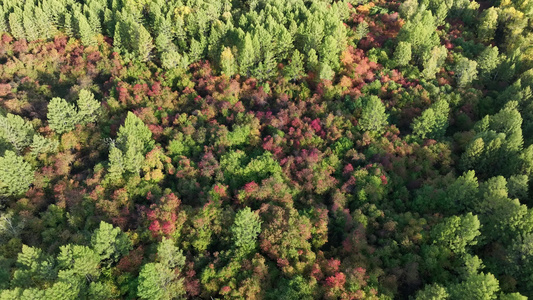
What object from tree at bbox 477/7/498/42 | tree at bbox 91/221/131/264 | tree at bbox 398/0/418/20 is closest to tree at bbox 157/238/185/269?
tree at bbox 91/221/131/264

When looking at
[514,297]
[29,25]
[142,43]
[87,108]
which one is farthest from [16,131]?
[514,297]

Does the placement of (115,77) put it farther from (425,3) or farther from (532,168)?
(425,3)

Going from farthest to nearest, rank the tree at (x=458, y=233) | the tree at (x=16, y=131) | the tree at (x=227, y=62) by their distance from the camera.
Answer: the tree at (x=227, y=62) → the tree at (x=16, y=131) → the tree at (x=458, y=233)

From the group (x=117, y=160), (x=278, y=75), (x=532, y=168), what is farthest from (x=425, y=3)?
(x=117, y=160)

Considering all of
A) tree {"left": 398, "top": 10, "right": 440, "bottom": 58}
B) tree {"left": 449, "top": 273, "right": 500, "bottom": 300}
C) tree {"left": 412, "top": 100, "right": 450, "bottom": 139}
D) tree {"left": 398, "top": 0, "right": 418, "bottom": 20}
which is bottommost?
tree {"left": 449, "top": 273, "right": 500, "bottom": 300}

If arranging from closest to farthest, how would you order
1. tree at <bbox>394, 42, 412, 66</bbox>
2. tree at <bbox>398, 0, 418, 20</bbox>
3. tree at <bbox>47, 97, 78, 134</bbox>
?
tree at <bbox>47, 97, 78, 134</bbox>, tree at <bbox>394, 42, 412, 66</bbox>, tree at <bbox>398, 0, 418, 20</bbox>

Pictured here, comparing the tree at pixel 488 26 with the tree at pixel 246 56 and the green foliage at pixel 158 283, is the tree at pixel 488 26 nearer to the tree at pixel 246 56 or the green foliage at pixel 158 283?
the tree at pixel 246 56

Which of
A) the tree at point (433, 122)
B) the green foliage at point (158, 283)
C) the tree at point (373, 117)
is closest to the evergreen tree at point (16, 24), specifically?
the green foliage at point (158, 283)

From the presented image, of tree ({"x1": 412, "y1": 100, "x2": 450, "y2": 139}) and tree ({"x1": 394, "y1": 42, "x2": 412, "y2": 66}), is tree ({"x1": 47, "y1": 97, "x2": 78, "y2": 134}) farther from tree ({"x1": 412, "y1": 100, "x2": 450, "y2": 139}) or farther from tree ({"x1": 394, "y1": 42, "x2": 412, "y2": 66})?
tree ({"x1": 394, "y1": 42, "x2": 412, "y2": 66})
